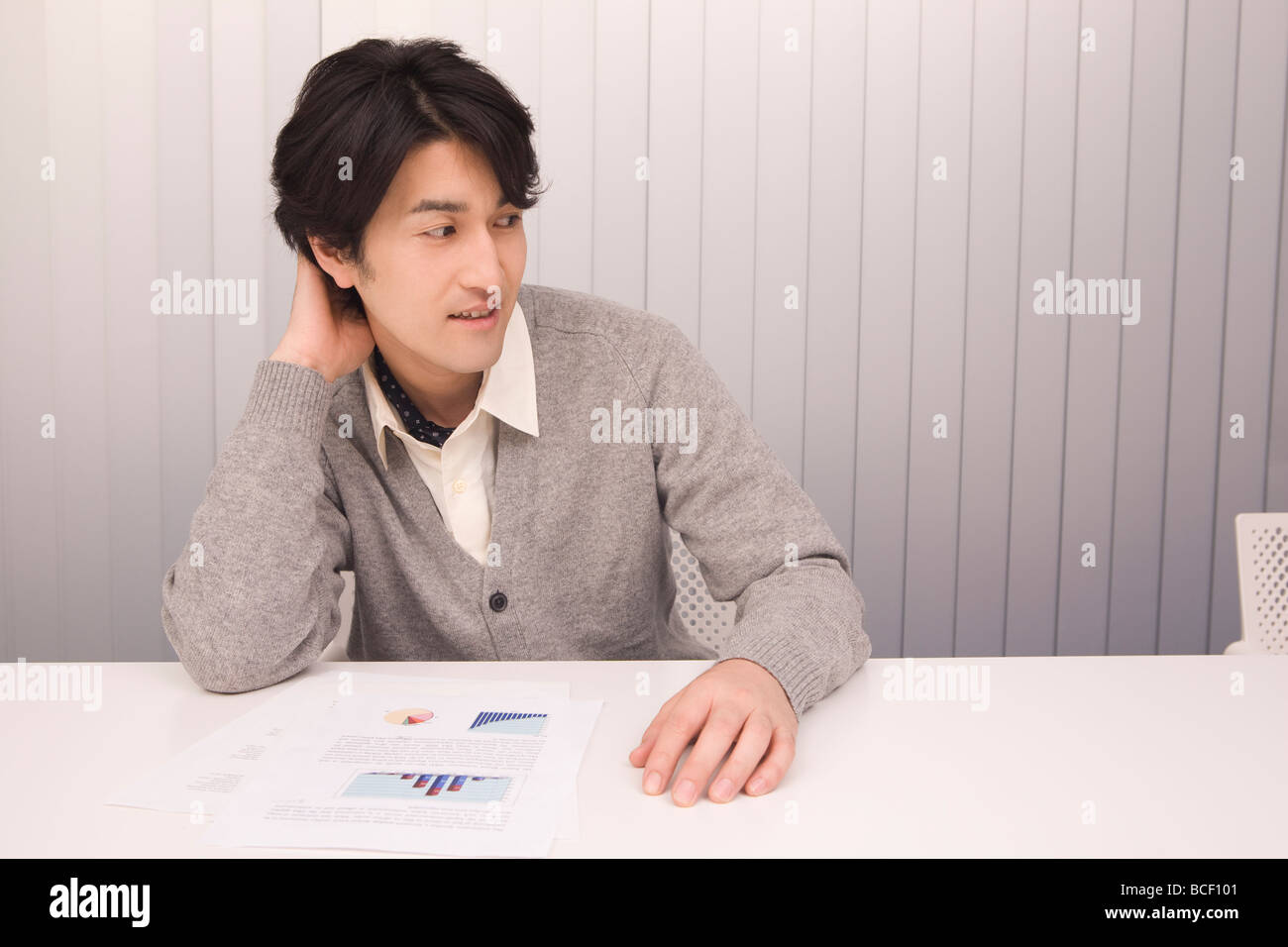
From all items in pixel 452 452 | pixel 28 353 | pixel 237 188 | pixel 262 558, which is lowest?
pixel 262 558

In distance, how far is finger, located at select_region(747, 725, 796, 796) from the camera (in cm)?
74

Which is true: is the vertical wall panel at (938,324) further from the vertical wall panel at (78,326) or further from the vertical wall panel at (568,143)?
the vertical wall panel at (78,326)

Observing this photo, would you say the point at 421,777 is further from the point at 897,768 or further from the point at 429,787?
the point at 897,768

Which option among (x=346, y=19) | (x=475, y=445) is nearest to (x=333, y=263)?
(x=475, y=445)

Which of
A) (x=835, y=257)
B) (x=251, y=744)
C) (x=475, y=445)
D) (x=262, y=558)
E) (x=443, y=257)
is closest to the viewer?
(x=251, y=744)

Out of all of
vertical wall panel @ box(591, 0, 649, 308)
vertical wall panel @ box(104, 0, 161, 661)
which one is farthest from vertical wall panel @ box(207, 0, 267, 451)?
vertical wall panel @ box(591, 0, 649, 308)

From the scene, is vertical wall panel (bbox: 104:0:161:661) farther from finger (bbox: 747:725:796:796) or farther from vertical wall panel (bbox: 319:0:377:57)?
finger (bbox: 747:725:796:796)

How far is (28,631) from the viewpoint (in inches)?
88.1

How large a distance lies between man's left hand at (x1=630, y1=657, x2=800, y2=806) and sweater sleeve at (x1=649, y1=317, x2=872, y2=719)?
0.07m

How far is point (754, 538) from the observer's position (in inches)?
46.4

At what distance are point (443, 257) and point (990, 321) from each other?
5.11 feet

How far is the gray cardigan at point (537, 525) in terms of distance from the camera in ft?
3.57

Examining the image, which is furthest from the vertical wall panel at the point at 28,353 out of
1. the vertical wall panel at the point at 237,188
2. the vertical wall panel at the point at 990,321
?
the vertical wall panel at the point at 990,321

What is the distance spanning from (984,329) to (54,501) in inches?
89.4
